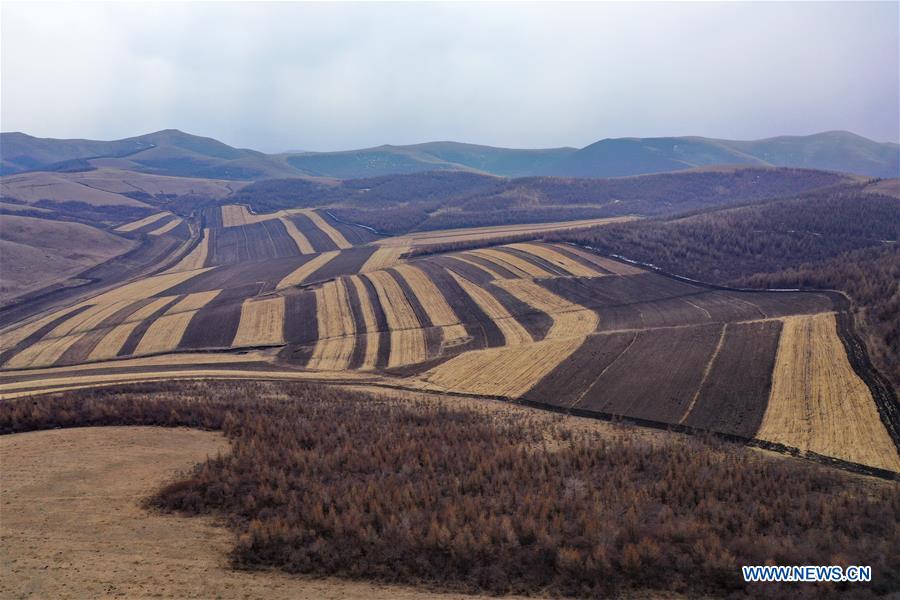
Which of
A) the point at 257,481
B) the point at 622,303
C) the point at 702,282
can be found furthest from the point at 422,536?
the point at 702,282

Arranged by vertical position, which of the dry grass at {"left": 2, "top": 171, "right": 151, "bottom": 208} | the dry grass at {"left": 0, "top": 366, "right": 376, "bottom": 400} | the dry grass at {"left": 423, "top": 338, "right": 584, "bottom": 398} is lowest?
the dry grass at {"left": 0, "top": 366, "right": 376, "bottom": 400}

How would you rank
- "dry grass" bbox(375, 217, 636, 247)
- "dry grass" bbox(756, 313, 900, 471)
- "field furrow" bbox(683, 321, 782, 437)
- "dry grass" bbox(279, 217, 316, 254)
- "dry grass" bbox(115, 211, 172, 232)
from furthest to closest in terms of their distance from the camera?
"dry grass" bbox(115, 211, 172, 232) < "dry grass" bbox(375, 217, 636, 247) < "dry grass" bbox(279, 217, 316, 254) < "field furrow" bbox(683, 321, 782, 437) < "dry grass" bbox(756, 313, 900, 471)

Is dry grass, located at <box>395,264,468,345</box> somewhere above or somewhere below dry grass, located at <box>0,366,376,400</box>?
above

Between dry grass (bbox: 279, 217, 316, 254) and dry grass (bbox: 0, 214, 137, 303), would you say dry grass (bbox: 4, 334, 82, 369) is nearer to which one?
dry grass (bbox: 0, 214, 137, 303)

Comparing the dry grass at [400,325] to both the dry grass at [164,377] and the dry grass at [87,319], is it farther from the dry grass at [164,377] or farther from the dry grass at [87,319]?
the dry grass at [87,319]

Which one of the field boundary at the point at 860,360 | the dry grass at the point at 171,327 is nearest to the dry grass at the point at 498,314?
the field boundary at the point at 860,360

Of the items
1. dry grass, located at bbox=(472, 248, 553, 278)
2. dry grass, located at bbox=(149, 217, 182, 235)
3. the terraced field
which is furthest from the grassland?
dry grass, located at bbox=(149, 217, 182, 235)

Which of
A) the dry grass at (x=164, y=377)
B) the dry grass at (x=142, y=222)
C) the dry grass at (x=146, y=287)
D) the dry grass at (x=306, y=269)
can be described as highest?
the dry grass at (x=142, y=222)

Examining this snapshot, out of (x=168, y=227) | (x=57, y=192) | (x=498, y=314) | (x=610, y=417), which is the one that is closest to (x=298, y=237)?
(x=168, y=227)
